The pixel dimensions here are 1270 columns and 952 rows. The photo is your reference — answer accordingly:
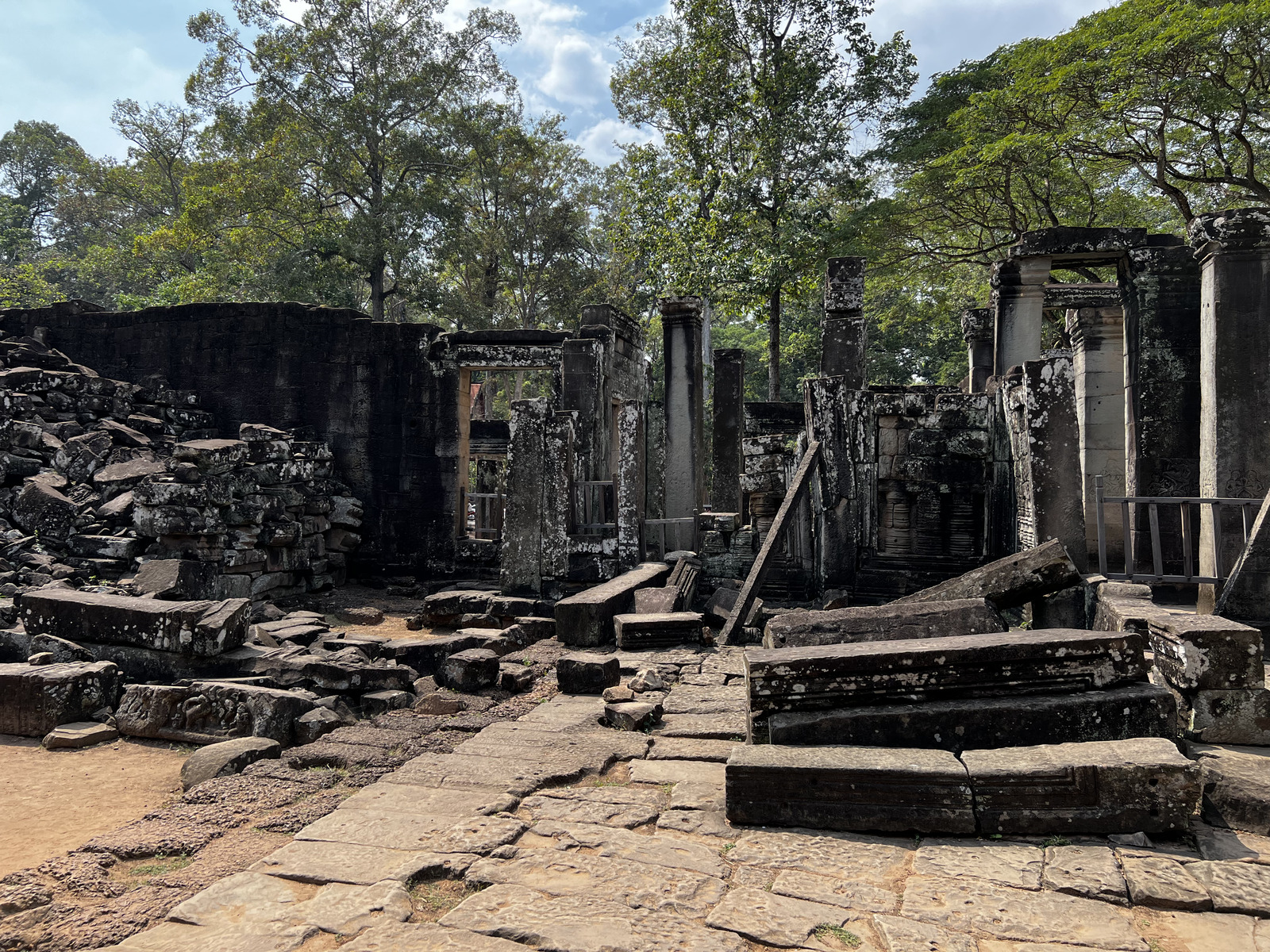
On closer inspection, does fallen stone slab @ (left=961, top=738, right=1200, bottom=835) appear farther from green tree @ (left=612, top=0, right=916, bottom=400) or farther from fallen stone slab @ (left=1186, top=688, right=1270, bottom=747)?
green tree @ (left=612, top=0, right=916, bottom=400)

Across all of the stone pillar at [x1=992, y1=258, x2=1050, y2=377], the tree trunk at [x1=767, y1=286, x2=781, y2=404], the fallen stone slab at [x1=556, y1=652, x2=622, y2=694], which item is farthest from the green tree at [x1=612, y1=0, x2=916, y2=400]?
the fallen stone slab at [x1=556, y1=652, x2=622, y2=694]

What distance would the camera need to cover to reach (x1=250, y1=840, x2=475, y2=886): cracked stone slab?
305 centimetres

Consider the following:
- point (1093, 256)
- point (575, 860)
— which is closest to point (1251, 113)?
point (1093, 256)

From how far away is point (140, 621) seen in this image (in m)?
6.25

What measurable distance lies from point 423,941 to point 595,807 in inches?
50.1

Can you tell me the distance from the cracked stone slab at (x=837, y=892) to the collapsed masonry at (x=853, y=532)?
0.48m

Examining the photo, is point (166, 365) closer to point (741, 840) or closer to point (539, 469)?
point (539, 469)

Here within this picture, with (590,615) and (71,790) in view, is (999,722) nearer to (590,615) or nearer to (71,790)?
(590,615)

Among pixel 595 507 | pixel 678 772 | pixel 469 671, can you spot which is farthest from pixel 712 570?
pixel 678 772

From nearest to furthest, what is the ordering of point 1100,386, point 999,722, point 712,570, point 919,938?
1. point 919,938
2. point 999,722
3. point 712,570
4. point 1100,386

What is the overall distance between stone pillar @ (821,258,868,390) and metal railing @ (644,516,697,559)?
333cm

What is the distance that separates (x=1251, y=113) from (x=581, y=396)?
40.8 ft

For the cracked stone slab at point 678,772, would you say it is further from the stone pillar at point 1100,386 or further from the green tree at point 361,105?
the green tree at point 361,105

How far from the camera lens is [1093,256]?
9.23 metres
